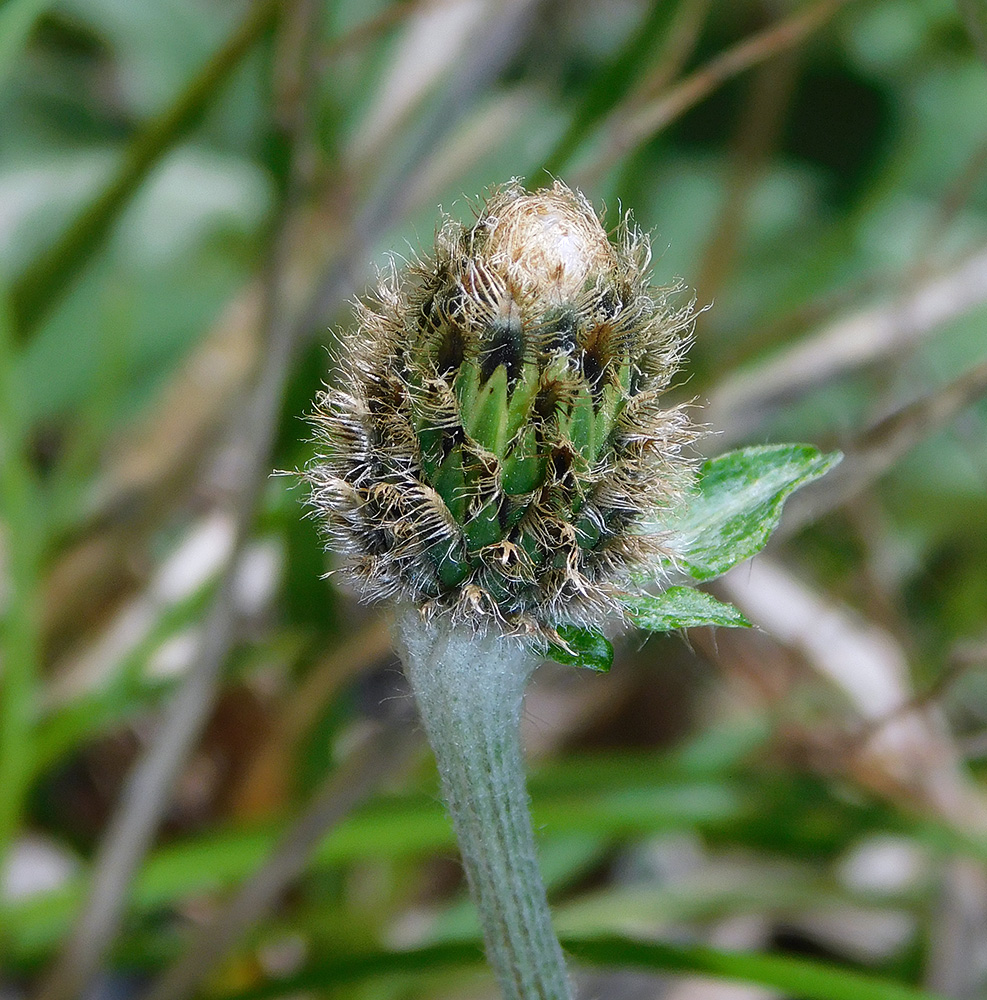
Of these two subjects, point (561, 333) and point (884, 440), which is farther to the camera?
point (884, 440)

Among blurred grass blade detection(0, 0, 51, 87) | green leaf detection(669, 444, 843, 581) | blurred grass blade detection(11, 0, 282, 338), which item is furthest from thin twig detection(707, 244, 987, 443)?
blurred grass blade detection(0, 0, 51, 87)

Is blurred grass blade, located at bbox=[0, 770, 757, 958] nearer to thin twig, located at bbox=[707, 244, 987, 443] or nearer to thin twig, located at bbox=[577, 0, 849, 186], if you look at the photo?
thin twig, located at bbox=[707, 244, 987, 443]

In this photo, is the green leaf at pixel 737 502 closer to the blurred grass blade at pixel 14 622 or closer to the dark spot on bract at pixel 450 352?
the dark spot on bract at pixel 450 352

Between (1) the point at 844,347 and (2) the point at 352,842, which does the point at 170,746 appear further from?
(1) the point at 844,347

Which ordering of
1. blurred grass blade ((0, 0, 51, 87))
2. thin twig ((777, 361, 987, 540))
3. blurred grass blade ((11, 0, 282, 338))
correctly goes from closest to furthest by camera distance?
blurred grass blade ((0, 0, 51, 87)) → thin twig ((777, 361, 987, 540)) → blurred grass blade ((11, 0, 282, 338))

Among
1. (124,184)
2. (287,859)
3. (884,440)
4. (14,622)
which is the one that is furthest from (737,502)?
(124,184)

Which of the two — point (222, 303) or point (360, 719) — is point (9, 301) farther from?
point (360, 719)
